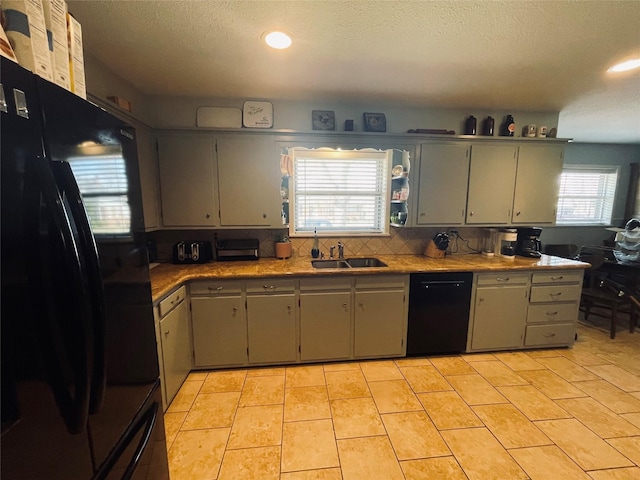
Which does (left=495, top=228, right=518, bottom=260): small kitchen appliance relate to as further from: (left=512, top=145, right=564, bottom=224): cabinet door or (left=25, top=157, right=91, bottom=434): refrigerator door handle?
(left=25, top=157, right=91, bottom=434): refrigerator door handle

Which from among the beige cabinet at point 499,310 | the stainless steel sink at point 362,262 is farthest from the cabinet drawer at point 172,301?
the beige cabinet at point 499,310

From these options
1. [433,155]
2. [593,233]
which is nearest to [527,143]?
[433,155]

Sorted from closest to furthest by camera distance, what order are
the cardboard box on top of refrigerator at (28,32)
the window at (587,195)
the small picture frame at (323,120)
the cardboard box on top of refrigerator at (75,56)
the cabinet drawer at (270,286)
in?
the cardboard box on top of refrigerator at (28,32) < the cardboard box on top of refrigerator at (75,56) < the cabinet drawer at (270,286) < the small picture frame at (323,120) < the window at (587,195)

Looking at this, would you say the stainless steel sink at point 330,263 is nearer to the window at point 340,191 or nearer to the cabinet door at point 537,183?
the window at point 340,191

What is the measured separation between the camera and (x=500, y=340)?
2.88 m

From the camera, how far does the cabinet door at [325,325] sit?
2.57m

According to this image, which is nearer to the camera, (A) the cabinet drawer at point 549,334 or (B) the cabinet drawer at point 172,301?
(B) the cabinet drawer at point 172,301

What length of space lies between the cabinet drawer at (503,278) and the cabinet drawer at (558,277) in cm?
11

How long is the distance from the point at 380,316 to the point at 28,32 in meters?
A: 2.70

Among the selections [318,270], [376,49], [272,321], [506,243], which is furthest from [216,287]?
[506,243]

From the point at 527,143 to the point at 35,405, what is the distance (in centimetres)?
399

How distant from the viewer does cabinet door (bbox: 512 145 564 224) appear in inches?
119

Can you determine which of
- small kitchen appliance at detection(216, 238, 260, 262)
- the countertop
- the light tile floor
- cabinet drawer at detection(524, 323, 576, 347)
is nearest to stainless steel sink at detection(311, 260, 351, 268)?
the countertop

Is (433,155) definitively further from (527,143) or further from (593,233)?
(593,233)
